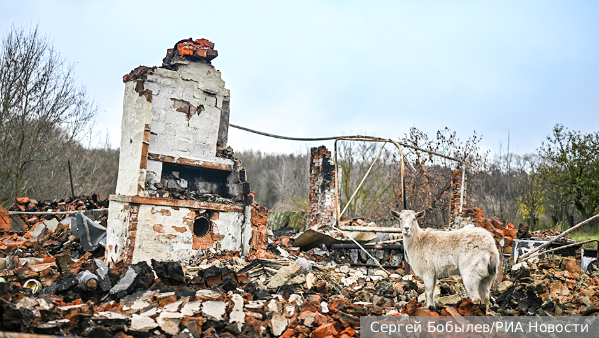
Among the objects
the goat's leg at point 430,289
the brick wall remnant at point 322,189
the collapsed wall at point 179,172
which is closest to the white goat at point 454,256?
the goat's leg at point 430,289

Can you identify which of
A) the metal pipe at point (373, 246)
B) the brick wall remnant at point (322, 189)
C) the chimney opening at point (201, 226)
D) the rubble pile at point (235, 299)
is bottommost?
the rubble pile at point (235, 299)

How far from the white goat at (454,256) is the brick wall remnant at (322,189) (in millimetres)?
6329

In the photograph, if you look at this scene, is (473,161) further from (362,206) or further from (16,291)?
(16,291)

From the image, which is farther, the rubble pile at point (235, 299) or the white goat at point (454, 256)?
the white goat at point (454, 256)

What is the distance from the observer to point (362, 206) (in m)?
21.5

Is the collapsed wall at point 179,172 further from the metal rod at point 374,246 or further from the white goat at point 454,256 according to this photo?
the white goat at point 454,256

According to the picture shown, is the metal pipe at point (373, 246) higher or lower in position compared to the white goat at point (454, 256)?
lower

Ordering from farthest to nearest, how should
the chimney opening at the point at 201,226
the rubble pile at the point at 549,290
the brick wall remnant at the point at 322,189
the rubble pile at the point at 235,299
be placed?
the brick wall remnant at the point at 322,189 → the chimney opening at the point at 201,226 → the rubble pile at the point at 549,290 → the rubble pile at the point at 235,299

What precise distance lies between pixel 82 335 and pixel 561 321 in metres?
6.01

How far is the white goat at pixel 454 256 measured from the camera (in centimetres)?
579

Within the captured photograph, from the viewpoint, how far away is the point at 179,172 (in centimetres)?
1055

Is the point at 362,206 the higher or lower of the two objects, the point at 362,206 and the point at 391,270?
the higher

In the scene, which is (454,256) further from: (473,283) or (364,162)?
(364,162)

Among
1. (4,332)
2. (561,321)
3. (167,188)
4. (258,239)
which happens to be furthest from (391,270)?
(4,332)
